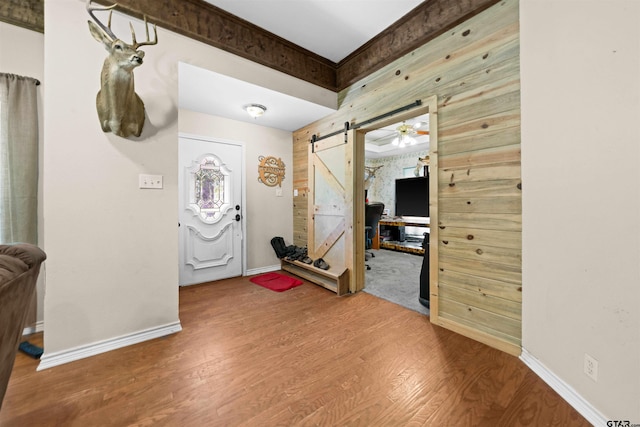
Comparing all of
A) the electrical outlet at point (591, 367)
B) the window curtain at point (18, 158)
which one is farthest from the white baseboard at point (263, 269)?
the electrical outlet at point (591, 367)

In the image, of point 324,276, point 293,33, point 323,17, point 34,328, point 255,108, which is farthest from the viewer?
point 324,276

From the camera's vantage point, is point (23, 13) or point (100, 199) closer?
point (100, 199)

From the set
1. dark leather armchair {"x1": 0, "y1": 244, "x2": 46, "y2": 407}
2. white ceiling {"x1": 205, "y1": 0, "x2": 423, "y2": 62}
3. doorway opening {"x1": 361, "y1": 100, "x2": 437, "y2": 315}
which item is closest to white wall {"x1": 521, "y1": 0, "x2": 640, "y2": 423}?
doorway opening {"x1": 361, "y1": 100, "x2": 437, "y2": 315}

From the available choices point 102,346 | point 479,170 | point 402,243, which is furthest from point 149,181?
point 402,243

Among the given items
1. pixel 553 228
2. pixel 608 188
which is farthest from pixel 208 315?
pixel 608 188

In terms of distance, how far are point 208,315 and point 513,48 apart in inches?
133

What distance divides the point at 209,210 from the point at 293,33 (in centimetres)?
248

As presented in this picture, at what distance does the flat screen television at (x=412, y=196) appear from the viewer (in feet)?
18.5

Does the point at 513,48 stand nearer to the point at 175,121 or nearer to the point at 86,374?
the point at 175,121

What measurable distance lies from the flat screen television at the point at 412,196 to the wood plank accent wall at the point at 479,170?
374 centimetres

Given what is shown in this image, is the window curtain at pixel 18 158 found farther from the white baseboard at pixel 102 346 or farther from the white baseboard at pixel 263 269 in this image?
the white baseboard at pixel 263 269

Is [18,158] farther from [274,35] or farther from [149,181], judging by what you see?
[274,35]

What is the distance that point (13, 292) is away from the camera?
750 mm

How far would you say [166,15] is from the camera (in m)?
2.01
